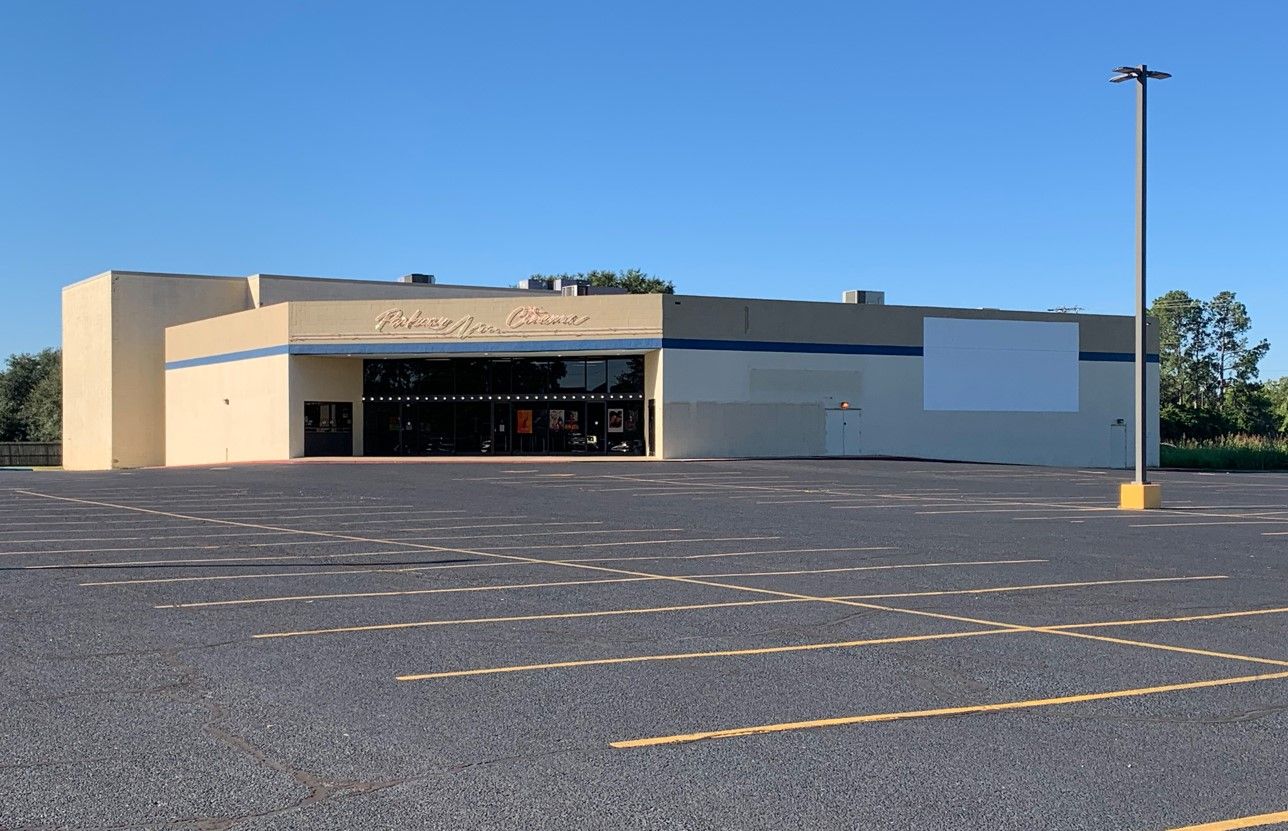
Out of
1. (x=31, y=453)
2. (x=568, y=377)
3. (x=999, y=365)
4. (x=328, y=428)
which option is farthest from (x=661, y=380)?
(x=31, y=453)

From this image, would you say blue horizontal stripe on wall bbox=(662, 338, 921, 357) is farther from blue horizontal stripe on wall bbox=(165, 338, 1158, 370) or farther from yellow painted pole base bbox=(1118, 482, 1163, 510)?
yellow painted pole base bbox=(1118, 482, 1163, 510)

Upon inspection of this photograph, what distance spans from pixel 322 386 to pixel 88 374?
20.0m

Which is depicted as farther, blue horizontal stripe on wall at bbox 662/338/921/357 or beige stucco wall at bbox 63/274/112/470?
beige stucco wall at bbox 63/274/112/470

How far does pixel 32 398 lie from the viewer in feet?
319

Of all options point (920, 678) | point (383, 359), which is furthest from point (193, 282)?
point (920, 678)

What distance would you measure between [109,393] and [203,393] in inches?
284

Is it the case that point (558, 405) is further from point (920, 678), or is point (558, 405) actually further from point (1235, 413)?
point (1235, 413)

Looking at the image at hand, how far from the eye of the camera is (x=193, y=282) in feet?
205

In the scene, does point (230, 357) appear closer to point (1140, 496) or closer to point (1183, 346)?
point (1140, 496)

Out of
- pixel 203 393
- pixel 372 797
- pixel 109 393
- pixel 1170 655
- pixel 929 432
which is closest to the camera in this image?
pixel 372 797

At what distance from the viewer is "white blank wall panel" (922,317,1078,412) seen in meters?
51.7

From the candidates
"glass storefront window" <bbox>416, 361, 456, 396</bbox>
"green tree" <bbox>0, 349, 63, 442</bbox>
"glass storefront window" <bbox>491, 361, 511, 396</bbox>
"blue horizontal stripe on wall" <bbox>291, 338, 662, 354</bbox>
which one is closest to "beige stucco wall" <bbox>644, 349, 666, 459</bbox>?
"blue horizontal stripe on wall" <bbox>291, 338, 662, 354</bbox>

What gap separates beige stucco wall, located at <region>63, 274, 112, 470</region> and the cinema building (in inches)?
301

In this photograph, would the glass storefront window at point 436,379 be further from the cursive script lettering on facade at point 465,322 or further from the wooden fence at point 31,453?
the wooden fence at point 31,453
